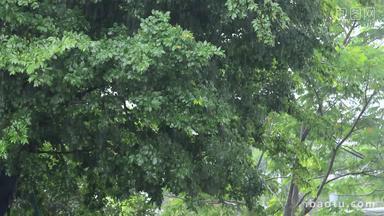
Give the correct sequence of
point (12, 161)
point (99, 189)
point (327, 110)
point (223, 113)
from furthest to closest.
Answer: point (327, 110), point (99, 189), point (12, 161), point (223, 113)

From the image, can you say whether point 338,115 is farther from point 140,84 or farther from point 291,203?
point 140,84

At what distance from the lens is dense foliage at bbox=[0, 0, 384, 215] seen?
4.96 m

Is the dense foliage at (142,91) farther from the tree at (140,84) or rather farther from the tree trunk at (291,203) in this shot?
the tree trunk at (291,203)

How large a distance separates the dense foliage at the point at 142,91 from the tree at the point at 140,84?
0.04 ft

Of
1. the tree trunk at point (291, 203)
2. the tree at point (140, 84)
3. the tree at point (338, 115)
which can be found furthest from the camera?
the tree trunk at point (291, 203)

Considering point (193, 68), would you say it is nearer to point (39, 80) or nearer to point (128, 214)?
point (39, 80)

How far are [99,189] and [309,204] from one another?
6.23 meters

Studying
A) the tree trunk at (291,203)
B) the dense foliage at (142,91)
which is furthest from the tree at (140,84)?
the tree trunk at (291,203)

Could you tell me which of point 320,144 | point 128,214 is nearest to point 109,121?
point 128,214

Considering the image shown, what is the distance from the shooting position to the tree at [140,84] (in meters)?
4.95

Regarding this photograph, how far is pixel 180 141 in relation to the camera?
248 inches

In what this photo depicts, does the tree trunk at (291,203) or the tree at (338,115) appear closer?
the tree at (338,115)

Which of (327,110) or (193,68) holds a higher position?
(327,110)

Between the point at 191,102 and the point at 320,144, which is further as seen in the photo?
the point at 320,144
